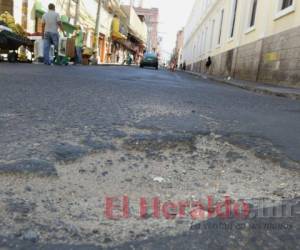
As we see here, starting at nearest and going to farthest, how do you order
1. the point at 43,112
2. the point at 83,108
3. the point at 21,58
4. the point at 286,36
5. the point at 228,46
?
1. the point at 43,112
2. the point at 83,108
3. the point at 286,36
4. the point at 21,58
5. the point at 228,46

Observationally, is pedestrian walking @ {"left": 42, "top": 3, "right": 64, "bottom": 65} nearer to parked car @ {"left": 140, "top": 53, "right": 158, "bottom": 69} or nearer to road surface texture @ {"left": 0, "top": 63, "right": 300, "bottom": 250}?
road surface texture @ {"left": 0, "top": 63, "right": 300, "bottom": 250}

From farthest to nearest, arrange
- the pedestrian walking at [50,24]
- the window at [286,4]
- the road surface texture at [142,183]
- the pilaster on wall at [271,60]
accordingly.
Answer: the pedestrian walking at [50,24] → the window at [286,4] → the pilaster on wall at [271,60] → the road surface texture at [142,183]

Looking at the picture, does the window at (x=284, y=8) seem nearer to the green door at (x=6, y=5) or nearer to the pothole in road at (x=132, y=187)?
the pothole in road at (x=132, y=187)

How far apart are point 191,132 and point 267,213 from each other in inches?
44.6

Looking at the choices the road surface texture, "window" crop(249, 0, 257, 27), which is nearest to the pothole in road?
the road surface texture

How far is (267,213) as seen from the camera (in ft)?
3.75

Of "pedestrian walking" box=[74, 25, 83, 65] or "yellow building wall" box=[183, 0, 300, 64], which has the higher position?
"yellow building wall" box=[183, 0, 300, 64]

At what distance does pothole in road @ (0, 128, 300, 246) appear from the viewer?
101cm

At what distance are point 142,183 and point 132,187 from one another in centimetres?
6

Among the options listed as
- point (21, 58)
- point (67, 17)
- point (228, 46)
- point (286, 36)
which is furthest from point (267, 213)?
point (67, 17)

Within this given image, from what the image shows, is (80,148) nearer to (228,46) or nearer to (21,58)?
(21,58)

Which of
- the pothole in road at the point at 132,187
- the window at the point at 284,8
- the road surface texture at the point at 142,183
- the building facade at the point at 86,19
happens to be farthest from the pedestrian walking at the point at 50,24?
the pothole in road at the point at 132,187

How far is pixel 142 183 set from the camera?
137cm

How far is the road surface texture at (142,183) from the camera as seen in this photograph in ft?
3.23
